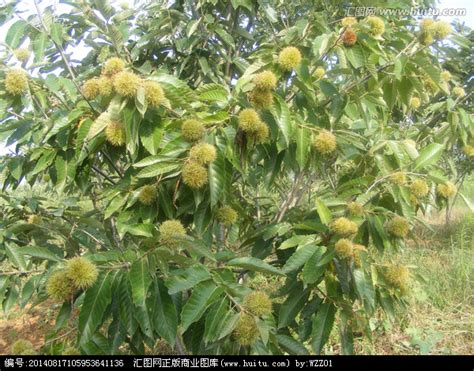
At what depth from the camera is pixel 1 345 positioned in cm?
362

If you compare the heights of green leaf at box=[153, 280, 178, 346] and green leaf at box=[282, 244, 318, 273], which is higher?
green leaf at box=[153, 280, 178, 346]

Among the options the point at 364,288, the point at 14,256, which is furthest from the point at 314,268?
the point at 14,256

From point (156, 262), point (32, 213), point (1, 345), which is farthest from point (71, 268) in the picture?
point (1, 345)

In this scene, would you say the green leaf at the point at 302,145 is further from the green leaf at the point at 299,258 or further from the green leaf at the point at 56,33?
the green leaf at the point at 56,33

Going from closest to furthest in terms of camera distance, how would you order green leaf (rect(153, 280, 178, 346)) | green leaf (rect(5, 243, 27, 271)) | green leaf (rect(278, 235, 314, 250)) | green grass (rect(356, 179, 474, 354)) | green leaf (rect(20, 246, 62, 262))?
green leaf (rect(153, 280, 178, 346)) < green leaf (rect(20, 246, 62, 262)) < green leaf (rect(278, 235, 314, 250)) < green leaf (rect(5, 243, 27, 271)) < green grass (rect(356, 179, 474, 354))

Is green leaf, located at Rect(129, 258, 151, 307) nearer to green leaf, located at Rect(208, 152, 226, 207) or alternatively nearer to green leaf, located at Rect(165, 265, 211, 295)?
green leaf, located at Rect(165, 265, 211, 295)

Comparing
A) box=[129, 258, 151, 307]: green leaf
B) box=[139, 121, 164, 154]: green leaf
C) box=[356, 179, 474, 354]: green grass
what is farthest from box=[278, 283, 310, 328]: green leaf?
box=[356, 179, 474, 354]: green grass

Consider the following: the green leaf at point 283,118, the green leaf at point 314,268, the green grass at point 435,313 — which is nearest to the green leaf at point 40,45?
the green leaf at point 283,118

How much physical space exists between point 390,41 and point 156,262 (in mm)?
1479

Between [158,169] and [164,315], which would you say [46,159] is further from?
[164,315]

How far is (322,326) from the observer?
1.50m

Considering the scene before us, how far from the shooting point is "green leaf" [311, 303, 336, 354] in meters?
1.48

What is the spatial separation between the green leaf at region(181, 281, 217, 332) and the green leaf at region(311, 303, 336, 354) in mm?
515

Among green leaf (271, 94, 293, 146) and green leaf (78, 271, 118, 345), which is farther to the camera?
green leaf (271, 94, 293, 146)
